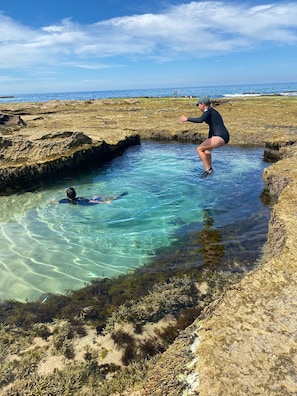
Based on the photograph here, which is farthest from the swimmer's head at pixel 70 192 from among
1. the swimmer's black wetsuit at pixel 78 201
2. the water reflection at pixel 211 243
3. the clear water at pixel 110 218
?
the water reflection at pixel 211 243

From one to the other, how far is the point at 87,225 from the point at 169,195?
11.9 feet

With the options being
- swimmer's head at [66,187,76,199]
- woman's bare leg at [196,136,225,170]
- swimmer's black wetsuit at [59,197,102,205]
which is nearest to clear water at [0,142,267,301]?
swimmer's black wetsuit at [59,197,102,205]

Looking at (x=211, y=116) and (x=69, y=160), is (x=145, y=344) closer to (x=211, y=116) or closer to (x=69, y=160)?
(x=211, y=116)

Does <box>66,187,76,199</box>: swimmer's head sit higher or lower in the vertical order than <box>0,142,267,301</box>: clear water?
higher

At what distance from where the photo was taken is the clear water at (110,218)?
679 centimetres

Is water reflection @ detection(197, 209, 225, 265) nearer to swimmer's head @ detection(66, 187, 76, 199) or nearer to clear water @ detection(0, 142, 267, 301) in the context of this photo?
clear water @ detection(0, 142, 267, 301)

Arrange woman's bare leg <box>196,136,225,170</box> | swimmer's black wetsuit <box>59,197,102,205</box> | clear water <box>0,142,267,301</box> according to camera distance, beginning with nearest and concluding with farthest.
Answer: clear water <box>0,142,267,301</box> → woman's bare leg <box>196,136,225,170</box> → swimmer's black wetsuit <box>59,197,102,205</box>

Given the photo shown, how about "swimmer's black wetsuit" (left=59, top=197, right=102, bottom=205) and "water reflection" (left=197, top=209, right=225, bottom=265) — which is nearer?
"water reflection" (left=197, top=209, right=225, bottom=265)

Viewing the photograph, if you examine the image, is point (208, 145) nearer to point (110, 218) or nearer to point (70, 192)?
point (110, 218)

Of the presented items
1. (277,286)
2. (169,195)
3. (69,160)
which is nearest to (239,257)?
(277,286)

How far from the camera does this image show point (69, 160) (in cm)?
1391

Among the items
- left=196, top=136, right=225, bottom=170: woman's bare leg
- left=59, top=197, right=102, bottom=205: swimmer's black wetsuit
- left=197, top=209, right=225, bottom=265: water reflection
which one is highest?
left=196, top=136, right=225, bottom=170: woman's bare leg

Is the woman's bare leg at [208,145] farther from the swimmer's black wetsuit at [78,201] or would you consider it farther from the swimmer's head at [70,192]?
the swimmer's head at [70,192]

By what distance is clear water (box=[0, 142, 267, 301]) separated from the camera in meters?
6.79
